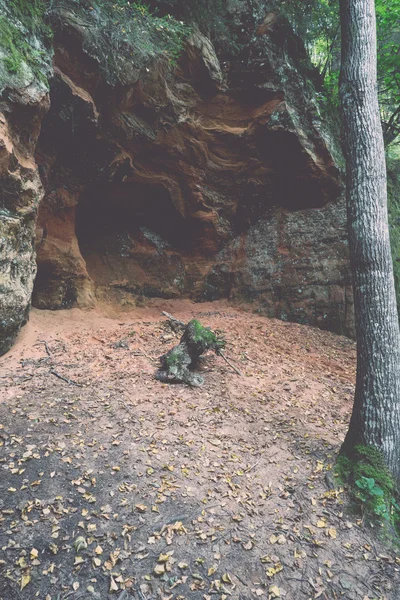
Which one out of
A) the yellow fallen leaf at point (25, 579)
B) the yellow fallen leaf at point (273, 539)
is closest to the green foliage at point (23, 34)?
the yellow fallen leaf at point (25, 579)

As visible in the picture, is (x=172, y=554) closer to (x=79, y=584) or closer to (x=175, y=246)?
(x=79, y=584)

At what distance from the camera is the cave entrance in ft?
32.1

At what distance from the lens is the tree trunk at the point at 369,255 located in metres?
3.85

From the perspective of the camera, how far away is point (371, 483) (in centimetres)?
369

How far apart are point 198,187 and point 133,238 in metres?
2.48

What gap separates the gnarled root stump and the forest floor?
0.72 feet

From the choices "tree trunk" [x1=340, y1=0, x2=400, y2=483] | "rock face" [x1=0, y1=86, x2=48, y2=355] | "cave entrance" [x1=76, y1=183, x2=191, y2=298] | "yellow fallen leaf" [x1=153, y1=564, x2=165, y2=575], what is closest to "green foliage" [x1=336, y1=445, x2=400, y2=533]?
"tree trunk" [x1=340, y1=0, x2=400, y2=483]

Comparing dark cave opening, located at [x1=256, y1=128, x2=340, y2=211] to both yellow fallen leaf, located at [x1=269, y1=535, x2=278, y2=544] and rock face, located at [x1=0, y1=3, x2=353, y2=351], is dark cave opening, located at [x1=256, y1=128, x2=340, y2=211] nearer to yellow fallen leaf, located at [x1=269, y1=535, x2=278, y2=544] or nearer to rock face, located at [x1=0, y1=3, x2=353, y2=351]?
rock face, located at [x1=0, y1=3, x2=353, y2=351]

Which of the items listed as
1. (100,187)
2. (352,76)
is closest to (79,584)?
(352,76)

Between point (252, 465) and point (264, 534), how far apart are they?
90 centimetres

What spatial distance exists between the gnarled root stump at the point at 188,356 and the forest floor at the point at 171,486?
0.22m

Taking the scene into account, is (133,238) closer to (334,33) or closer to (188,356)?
(188,356)

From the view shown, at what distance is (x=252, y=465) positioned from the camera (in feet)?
13.8

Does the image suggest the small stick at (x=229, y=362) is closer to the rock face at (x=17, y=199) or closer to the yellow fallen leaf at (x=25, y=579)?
the rock face at (x=17, y=199)
